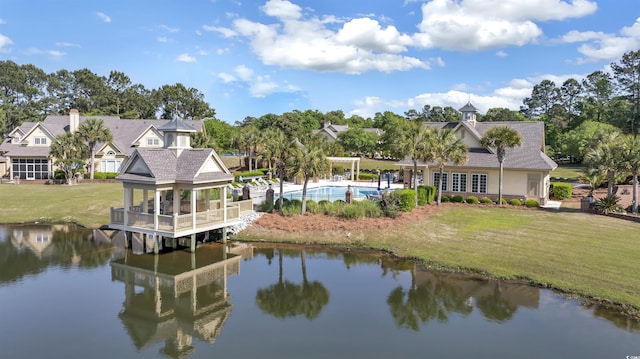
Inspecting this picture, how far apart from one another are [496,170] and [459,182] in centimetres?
312

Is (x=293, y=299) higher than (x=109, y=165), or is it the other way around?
(x=109, y=165)

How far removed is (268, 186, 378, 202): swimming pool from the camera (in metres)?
37.9

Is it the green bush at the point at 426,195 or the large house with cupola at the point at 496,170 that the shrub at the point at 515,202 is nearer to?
the large house with cupola at the point at 496,170

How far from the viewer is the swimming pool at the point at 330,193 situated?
37.9m

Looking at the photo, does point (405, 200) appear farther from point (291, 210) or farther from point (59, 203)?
point (59, 203)

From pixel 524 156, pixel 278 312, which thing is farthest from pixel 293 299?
pixel 524 156

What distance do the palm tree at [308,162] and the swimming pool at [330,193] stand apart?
8947mm

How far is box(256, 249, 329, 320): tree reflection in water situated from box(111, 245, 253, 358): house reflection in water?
1.41m

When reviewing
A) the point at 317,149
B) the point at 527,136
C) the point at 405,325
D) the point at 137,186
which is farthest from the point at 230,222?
the point at 527,136

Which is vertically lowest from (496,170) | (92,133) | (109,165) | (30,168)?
(30,168)

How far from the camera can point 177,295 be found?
17.5 metres

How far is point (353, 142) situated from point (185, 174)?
200 ft

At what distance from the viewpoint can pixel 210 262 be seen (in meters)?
21.6

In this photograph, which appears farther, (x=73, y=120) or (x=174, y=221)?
(x=73, y=120)
